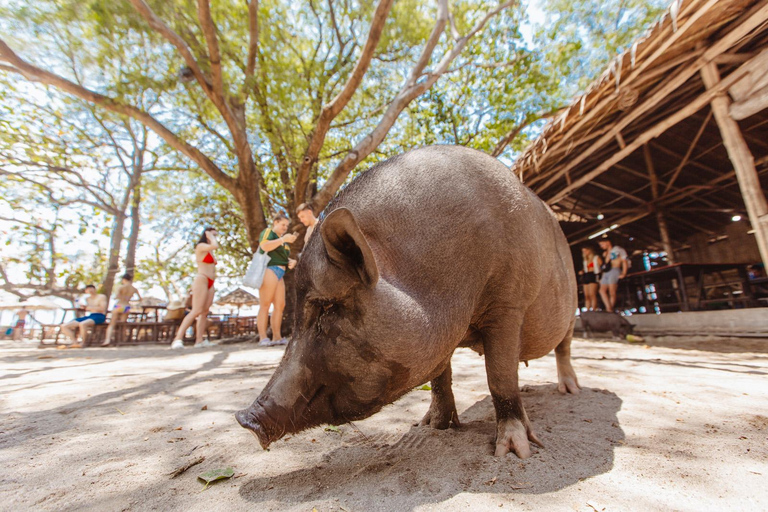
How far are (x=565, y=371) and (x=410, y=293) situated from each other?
2091 mm

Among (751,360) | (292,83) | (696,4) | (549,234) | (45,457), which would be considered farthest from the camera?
(292,83)

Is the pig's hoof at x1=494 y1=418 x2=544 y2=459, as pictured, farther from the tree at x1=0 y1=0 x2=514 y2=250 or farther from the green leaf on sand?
the tree at x1=0 y1=0 x2=514 y2=250

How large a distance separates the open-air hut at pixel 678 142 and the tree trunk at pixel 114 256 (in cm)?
1673

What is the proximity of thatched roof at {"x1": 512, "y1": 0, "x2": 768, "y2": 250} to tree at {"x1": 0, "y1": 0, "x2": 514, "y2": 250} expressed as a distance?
360 centimetres

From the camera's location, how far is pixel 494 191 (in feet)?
6.48

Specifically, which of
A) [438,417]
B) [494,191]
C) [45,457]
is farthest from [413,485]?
[45,457]

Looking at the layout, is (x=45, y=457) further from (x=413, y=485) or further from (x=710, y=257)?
(x=710, y=257)

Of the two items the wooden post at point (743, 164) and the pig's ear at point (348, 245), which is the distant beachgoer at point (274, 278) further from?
the wooden post at point (743, 164)

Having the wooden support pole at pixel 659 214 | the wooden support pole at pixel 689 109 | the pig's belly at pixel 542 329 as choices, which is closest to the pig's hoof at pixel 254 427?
the pig's belly at pixel 542 329

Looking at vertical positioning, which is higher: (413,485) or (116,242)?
(116,242)

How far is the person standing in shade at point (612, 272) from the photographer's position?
319 inches

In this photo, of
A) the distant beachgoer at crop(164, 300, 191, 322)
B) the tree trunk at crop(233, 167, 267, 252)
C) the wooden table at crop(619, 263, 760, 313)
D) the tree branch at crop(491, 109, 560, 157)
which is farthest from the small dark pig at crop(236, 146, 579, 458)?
the distant beachgoer at crop(164, 300, 191, 322)

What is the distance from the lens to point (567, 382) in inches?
116

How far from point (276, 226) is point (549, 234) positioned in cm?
449
